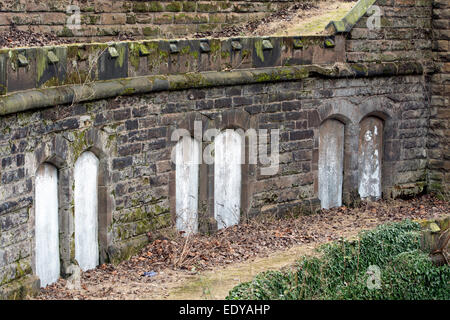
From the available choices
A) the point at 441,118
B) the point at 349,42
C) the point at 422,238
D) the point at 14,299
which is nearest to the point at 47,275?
the point at 14,299

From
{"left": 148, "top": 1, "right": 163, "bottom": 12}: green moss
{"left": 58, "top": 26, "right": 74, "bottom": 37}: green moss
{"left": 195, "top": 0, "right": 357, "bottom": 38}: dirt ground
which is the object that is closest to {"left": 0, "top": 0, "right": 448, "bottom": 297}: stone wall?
{"left": 195, "top": 0, "right": 357, "bottom": 38}: dirt ground

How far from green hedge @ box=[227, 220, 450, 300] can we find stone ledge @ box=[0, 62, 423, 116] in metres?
3.49

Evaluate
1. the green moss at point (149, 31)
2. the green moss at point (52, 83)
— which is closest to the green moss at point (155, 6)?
the green moss at point (149, 31)

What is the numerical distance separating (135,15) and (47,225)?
20.4ft

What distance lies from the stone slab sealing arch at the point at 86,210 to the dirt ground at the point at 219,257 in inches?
9.9

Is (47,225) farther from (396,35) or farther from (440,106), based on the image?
(440,106)

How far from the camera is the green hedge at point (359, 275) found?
37.8 feet

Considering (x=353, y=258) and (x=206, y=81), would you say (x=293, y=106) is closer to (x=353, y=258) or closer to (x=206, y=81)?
(x=206, y=81)

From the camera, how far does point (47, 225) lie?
12.7 metres

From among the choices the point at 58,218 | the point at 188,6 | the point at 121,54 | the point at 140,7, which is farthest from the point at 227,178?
the point at 188,6

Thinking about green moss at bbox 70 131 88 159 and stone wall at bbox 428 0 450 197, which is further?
stone wall at bbox 428 0 450 197

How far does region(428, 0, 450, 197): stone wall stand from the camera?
1800 centimetres

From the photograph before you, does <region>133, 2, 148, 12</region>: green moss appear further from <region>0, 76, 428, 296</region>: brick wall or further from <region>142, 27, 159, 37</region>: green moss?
<region>0, 76, 428, 296</region>: brick wall

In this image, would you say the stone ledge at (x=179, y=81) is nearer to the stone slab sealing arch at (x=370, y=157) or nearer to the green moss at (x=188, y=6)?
the stone slab sealing arch at (x=370, y=157)
